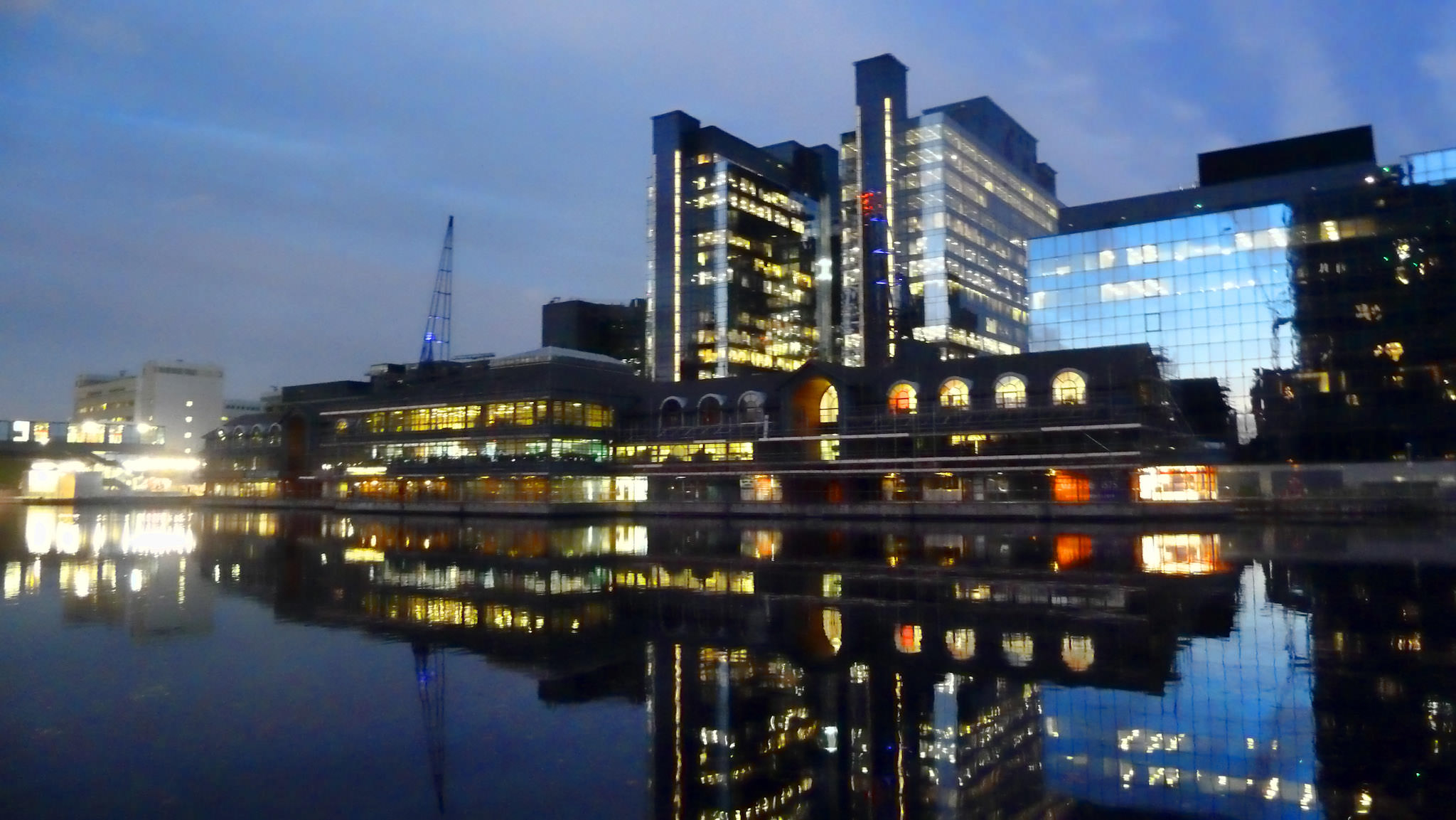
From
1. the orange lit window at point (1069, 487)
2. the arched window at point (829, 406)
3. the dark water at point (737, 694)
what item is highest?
the arched window at point (829, 406)

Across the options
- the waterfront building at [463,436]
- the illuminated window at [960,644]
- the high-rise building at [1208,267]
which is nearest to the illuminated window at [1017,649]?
the illuminated window at [960,644]

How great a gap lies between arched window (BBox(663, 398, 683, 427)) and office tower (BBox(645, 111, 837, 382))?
51822 mm

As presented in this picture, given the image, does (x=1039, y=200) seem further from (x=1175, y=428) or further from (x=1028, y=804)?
(x=1028, y=804)

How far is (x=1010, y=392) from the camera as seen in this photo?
71.1 m

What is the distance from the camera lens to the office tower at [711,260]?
142000 mm

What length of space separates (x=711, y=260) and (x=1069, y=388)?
82.5 meters

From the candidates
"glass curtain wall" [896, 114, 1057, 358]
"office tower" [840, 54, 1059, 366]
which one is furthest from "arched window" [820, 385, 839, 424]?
"glass curtain wall" [896, 114, 1057, 358]

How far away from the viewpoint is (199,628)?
21.7 m

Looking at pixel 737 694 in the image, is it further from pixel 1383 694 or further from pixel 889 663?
pixel 1383 694

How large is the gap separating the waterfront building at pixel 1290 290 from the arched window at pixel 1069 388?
32.0 meters

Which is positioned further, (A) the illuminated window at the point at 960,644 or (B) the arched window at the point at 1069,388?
(B) the arched window at the point at 1069,388

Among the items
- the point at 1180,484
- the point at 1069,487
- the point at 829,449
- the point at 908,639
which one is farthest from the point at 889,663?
the point at 1180,484

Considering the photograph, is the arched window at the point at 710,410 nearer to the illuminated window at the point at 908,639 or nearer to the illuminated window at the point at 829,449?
the illuminated window at the point at 829,449

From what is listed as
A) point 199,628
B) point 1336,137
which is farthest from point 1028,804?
point 1336,137
